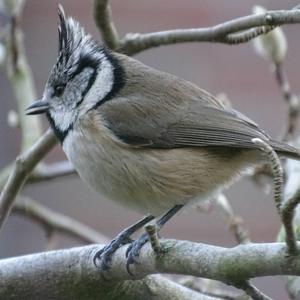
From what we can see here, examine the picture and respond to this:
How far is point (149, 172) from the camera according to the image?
2934mm

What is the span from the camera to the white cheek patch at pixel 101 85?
3188 mm

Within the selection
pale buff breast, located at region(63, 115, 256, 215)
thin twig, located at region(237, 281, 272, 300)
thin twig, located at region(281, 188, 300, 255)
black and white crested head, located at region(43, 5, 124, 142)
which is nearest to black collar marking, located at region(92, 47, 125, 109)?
black and white crested head, located at region(43, 5, 124, 142)

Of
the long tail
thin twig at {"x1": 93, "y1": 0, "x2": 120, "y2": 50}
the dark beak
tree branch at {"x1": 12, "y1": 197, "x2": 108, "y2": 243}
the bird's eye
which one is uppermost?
thin twig at {"x1": 93, "y1": 0, "x2": 120, "y2": 50}

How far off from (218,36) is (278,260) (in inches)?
48.0

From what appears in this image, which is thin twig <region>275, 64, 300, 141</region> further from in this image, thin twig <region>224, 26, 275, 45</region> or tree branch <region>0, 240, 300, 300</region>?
tree branch <region>0, 240, 300, 300</region>

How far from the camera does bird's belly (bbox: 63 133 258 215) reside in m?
2.92

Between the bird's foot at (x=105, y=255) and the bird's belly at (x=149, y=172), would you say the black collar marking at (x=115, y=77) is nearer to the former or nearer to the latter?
the bird's belly at (x=149, y=172)

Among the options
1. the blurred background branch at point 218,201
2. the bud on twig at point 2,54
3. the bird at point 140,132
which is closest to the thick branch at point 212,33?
the blurred background branch at point 218,201

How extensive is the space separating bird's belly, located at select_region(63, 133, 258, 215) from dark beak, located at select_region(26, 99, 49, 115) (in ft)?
0.76

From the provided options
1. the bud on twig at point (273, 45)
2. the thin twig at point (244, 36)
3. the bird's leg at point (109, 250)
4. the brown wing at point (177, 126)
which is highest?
the thin twig at point (244, 36)

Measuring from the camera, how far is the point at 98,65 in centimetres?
329

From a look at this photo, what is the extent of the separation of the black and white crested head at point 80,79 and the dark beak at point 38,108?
16 mm

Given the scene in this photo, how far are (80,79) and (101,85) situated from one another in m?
0.11

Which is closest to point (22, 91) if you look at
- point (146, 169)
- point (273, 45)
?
point (146, 169)
